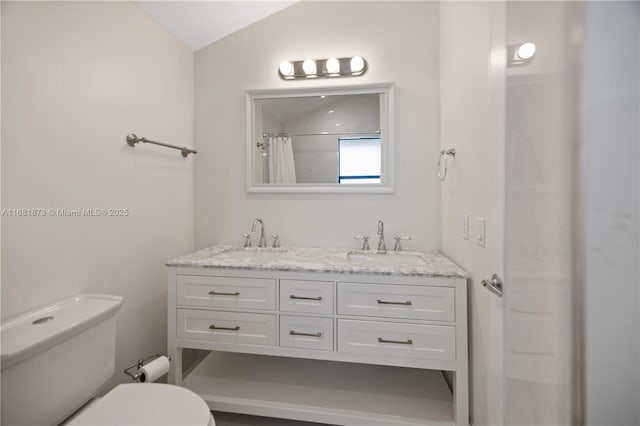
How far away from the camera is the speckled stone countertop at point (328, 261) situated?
132 centimetres

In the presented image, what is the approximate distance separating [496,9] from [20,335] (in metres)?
1.96

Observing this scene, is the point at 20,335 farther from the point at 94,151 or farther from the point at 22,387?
the point at 94,151

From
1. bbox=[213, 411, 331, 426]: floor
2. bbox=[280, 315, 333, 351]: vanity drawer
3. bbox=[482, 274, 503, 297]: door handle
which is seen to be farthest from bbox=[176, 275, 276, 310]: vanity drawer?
bbox=[482, 274, 503, 297]: door handle

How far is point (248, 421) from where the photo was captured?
1.51m

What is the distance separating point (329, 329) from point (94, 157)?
4.66 ft

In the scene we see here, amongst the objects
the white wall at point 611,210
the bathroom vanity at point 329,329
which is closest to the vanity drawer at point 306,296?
the bathroom vanity at point 329,329

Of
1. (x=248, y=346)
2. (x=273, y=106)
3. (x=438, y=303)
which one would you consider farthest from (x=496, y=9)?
(x=248, y=346)

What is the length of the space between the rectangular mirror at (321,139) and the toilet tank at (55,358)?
3.79 ft

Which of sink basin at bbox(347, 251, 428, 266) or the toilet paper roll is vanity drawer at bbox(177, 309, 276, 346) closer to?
the toilet paper roll

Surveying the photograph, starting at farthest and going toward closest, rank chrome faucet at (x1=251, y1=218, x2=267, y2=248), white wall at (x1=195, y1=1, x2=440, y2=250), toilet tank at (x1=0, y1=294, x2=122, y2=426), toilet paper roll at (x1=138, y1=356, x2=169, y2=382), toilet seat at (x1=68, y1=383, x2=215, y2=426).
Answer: chrome faucet at (x1=251, y1=218, x2=267, y2=248) → white wall at (x1=195, y1=1, x2=440, y2=250) → toilet paper roll at (x1=138, y1=356, x2=169, y2=382) → toilet seat at (x1=68, y1=383, x2=215, y2=426) → toilet tank at (x1=0, y1=294, x2=122, y2=426)

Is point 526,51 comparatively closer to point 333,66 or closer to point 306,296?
point 306,296

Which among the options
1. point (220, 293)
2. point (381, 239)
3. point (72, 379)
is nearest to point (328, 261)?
point (381, 239)

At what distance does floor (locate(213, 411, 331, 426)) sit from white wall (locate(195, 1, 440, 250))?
1043 mm

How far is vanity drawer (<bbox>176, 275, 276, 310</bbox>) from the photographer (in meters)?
1.41
